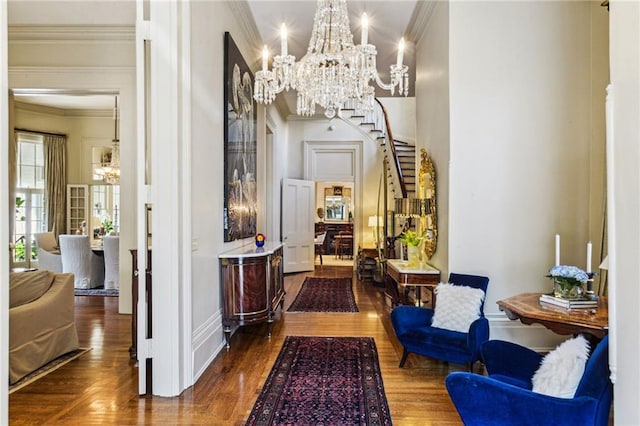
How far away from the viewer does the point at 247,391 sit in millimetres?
3020

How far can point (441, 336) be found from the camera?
10.7 ft

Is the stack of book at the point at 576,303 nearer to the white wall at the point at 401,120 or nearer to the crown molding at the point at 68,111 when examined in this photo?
the white wall at the point at 401,120

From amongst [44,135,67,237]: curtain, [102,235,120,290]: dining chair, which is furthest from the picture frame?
[44,135,67,237]: curtain

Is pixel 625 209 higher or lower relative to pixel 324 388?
higher

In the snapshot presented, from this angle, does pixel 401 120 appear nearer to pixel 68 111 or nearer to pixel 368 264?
pixel 368 264

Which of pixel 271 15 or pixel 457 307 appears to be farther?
pixel 271 15

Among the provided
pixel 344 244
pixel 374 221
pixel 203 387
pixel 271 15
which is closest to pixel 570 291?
pixel 203 387

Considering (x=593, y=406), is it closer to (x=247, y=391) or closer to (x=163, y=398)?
(x=247, y=391)

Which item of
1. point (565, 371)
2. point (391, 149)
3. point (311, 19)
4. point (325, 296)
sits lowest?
point (325, 296)

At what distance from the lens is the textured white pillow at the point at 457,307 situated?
11.1 ft

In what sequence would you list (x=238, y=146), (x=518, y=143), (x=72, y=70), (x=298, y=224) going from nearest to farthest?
(x=518, y=143), (x=238, y=146), (x=72, y=70), (x=298, y=224)

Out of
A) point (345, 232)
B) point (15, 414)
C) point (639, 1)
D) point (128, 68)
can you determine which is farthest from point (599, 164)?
point (345, 232)

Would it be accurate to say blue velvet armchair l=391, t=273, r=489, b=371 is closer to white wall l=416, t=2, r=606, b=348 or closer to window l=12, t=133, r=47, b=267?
white wall l=416, t=2, r=606, b=348

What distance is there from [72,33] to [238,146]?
3.00 metres
